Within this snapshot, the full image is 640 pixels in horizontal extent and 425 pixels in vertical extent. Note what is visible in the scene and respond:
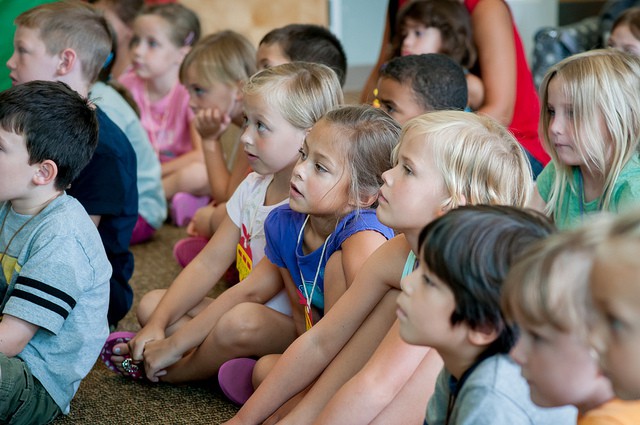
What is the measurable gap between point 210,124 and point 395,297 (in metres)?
1.16

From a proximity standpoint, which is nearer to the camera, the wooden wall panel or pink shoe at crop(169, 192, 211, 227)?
pink shoe at crop(169, 192, 211, 227)

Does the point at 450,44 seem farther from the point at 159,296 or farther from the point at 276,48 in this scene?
the point at 159,296

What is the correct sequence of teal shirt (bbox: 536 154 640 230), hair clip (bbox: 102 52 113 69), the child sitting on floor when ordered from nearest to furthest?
the child sitting on floor
teal shirt (bbox: 536 154 640 230)
hair clip (bbox: 102 52 113 69)

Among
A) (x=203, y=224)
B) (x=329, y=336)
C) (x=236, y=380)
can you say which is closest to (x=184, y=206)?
(x=203, y=224)

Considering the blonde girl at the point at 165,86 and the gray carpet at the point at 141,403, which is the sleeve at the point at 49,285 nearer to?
the gray carpet at the point at 141,403

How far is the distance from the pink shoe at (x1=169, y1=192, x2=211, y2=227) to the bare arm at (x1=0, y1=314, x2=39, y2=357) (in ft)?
4.55

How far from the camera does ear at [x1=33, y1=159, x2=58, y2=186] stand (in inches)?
57.1

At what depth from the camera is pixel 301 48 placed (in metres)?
2.14

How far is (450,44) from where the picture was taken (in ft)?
7.45

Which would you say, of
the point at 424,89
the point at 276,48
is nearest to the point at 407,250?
the point at 424,89

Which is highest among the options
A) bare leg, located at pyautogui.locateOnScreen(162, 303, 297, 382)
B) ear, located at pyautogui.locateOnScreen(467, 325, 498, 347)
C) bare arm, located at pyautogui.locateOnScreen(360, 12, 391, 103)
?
ear, located at pyautogui.locateOnScreen(467, 325, 498, 347)

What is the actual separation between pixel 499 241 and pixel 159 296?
1.04 metres

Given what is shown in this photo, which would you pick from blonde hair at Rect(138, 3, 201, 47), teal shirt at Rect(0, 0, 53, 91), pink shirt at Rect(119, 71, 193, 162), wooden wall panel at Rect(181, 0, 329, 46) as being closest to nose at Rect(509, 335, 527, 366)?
teal shirt at Rect(0, 0, 53, 91)

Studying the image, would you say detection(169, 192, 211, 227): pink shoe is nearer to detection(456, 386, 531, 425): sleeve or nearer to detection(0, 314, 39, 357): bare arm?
detection(0, 314, 39, 357): bare arm
